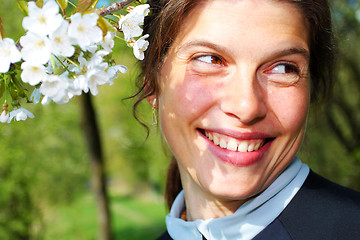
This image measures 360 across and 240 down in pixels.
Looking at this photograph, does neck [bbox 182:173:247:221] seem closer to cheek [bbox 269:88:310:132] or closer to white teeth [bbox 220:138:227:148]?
white teeth [bbox 220:138:227:148]

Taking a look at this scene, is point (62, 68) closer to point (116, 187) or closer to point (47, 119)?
point (47, 119)

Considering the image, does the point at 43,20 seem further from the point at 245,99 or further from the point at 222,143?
the point at 222,143

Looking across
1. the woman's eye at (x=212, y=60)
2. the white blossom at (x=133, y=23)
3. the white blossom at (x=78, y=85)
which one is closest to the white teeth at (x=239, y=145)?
the woman's eye at (x=212, y=60)

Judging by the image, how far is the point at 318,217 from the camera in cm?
196

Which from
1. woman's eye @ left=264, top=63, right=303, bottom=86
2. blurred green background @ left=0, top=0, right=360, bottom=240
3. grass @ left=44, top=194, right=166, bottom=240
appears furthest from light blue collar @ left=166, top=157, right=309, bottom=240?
grass @ left=44, top=194, right=166, bottom=240

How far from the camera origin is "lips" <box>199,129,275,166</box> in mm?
1896

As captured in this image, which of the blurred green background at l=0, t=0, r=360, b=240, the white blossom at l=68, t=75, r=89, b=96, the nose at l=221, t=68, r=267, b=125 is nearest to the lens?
the white blossom at l=68, t=75, r=89, b=96

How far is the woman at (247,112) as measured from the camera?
185cm

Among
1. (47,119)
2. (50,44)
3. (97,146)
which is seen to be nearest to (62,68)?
(50,44)

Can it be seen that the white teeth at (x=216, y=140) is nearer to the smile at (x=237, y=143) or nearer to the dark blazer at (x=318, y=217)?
the smile at (x=237, y=143)

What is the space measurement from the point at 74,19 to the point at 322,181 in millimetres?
1522

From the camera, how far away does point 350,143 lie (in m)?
10.0

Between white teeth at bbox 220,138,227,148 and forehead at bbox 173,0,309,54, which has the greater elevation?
forehead at bbox 173,0,309,54

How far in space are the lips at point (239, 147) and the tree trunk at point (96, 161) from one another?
6644 millimetres
